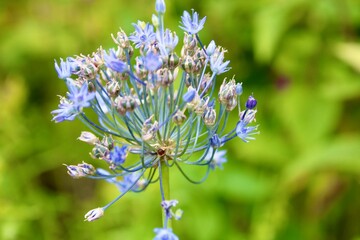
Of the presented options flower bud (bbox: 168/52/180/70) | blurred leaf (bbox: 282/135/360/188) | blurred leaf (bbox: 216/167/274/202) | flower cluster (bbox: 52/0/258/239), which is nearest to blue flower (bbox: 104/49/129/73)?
flower cluster (bbox: 52/0/258/239)

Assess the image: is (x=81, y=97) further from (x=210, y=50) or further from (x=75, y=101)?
(x=210, y=50)

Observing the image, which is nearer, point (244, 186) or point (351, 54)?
point (351, 54)

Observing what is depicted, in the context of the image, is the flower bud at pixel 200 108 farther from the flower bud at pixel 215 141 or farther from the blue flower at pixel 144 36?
the blue flower at pixel 144 36

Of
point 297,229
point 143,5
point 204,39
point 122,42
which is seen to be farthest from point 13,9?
point 122,42

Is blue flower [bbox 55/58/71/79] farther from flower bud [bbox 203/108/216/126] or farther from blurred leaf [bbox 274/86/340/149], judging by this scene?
blurred leaf [bbox 274/86/340/149]

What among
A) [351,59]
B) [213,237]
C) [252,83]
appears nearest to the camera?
[351,59]

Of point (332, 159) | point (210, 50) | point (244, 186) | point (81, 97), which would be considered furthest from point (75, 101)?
point (244, 186)

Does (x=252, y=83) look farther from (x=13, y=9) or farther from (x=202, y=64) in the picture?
(x=13, y=9)

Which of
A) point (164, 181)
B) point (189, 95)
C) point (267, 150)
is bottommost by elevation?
point (164, 181)

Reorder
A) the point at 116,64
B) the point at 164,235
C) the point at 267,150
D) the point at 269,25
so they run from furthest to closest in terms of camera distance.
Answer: the point at 267,150, the point at 269,25, the point at 116,64, the point at 164,235
